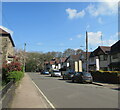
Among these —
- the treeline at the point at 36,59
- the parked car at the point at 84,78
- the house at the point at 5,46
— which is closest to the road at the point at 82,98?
the parked car at the point at 84,78

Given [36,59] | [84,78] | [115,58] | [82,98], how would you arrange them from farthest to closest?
[36,59]
[115,58]
[84,78]
[82,98]

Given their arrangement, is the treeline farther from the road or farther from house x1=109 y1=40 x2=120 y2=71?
the road

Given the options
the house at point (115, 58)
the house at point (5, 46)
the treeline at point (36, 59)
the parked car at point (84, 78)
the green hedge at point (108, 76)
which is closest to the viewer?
the green hedge at point (108, 76)

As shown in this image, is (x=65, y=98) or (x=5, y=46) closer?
(x=65, y=98)

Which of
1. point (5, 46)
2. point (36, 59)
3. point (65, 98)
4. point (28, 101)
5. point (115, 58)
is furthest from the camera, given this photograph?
point (36, 59)

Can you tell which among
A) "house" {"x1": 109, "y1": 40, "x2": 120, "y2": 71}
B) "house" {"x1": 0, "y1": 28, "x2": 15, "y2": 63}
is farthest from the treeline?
"house" {"x1": 109, "y1": 40, "x2": 120, "y2": 71}

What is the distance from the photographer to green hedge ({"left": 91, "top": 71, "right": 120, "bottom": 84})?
22950 mm

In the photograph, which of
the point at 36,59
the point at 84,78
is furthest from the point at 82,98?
the point at 36,59

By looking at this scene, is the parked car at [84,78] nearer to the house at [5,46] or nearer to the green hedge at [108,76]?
the green hedge at [108,76]

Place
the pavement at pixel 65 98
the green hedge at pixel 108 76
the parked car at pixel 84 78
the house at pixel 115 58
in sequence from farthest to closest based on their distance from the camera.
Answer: the house at pixel 115 58, the parked car at pixel 84 78, the green hedge at pixel 108 76, the pavement at pixel 65 98

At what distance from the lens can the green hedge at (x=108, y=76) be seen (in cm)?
2295

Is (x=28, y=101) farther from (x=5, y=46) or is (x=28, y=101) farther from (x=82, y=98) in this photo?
(x=5, y=46)

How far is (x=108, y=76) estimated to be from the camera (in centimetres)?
2506

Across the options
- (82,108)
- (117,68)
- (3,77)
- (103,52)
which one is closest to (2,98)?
(82,108)
